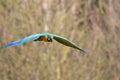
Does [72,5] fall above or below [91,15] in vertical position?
above

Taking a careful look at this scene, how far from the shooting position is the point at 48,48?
→ 4199mm

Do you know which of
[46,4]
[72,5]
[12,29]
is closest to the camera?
[12,29]

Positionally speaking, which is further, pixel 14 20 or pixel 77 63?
pixel 77 63

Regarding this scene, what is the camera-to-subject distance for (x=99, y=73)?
4594mm

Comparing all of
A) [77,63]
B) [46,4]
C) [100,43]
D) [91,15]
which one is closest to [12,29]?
[46,4]

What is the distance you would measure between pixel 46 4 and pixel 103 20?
1.57 metres

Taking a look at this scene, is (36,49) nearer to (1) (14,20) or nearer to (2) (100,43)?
(1) (14,20)

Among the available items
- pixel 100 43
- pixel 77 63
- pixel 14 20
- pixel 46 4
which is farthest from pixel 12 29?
pixel 100 43

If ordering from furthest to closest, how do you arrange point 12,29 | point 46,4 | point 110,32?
point 110,32
point 46,4
point 12,29

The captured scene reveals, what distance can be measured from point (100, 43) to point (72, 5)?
1.76 ft

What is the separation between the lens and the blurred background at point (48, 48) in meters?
4.12

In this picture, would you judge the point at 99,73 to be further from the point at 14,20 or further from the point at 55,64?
the point at 14,20

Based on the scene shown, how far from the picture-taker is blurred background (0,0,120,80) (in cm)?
412

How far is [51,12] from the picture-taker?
174 inches
